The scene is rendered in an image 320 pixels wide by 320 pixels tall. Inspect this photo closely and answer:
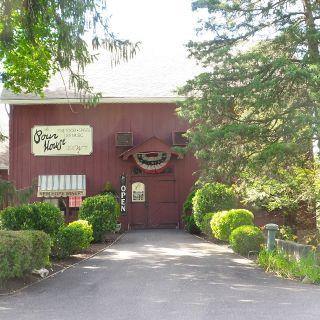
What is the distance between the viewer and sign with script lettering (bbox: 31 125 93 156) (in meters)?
22.4

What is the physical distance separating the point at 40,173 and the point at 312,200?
43.2 feet

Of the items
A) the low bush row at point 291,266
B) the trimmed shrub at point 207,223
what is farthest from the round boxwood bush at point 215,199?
the low bush row at point 291,266

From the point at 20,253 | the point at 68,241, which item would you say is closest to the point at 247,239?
the point at 68,241

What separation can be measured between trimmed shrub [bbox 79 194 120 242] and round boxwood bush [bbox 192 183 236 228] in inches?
119

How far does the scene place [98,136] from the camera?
22.5 m

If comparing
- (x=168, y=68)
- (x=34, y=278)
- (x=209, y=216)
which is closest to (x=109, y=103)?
(x=168, y=68)

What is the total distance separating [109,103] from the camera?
73.6ft

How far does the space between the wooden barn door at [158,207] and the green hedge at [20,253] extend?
12658 mm

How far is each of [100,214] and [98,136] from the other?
22.3ft

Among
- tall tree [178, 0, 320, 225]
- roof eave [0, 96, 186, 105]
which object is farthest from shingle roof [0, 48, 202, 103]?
tall tree [178, 0, 320, 225]

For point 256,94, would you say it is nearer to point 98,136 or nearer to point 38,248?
point 38,248

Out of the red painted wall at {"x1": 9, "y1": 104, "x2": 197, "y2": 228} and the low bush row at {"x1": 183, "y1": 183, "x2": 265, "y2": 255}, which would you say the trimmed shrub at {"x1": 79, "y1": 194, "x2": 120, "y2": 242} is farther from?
the red painted wall at {"x1": 9, "y1": 104, "x2": 197, "y2": 228}

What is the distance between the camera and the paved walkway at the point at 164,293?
22.9 feet

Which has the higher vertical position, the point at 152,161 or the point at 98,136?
the point at 98,136
